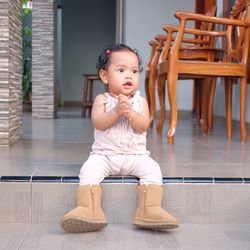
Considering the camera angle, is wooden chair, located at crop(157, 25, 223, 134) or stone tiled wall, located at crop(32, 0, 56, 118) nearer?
wooden chair, located at crop(157, 25, 223, 134)

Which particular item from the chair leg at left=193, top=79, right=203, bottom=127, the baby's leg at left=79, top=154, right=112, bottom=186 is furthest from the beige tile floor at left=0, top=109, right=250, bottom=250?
the chair leg at left=193, top=79, right=203, bottom=127

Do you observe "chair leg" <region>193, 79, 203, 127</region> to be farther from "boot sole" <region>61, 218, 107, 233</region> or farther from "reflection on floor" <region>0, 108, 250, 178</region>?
"boot sole" <region>61, 218, 107, 233</region>

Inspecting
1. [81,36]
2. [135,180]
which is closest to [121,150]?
[135,180]

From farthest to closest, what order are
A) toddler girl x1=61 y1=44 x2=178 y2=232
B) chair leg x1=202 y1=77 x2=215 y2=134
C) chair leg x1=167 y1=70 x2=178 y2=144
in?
1. chair leg x1=202 y1=77 x2=215 y2=134
2. chair leg x1=167 y1=70 x2=178 y2=144
3. toddler girl x1=61 y1=44 x2=178 y2=232

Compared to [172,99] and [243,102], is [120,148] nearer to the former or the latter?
[172,99]

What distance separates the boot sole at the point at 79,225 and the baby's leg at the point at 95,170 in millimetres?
156

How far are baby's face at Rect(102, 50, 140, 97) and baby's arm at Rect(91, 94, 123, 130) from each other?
0.30 ft

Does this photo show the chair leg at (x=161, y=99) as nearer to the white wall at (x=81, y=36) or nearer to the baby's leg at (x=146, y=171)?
the baby's leg at (x=146, y=171)

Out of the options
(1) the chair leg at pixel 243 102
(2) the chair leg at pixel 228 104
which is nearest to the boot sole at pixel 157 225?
(1) the chair leg at pixel 243 102

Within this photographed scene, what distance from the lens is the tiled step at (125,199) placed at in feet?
5.67

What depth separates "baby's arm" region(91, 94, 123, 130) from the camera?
1.71 meters

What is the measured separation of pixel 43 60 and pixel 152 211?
4176mm

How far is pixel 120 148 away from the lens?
5.89ft

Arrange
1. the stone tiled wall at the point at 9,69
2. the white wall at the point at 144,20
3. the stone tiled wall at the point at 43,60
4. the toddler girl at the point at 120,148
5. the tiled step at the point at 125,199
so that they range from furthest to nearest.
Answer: the white wall at the point at 144,20 → the stone tiled wall at the point at 43,60 → the stone tiled wall at the point at 9,69 → the tiled step at the point at 125,199 → the toddler girl at the point at 120,148
